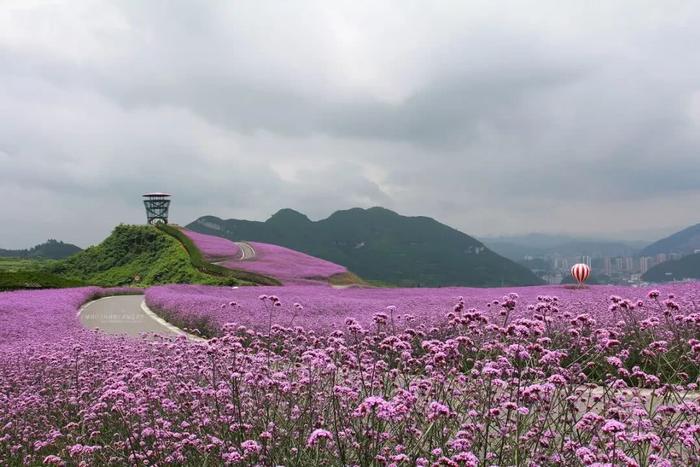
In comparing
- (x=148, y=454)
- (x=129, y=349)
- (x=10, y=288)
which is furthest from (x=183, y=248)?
(x=148, y=454)

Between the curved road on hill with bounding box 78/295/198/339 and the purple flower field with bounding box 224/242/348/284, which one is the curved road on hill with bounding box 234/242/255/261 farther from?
the curved road on hill with bounding box 78/295/198/339

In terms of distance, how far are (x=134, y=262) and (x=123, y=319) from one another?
32.6m

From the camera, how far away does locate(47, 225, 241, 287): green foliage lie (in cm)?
4766

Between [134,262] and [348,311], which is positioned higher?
[134,262]

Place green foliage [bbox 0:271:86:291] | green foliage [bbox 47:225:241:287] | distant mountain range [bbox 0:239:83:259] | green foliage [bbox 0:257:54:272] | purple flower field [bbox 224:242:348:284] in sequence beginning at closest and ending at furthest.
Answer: green foliage [bbox 0:271:86:291] < green foliage [bbox 47:225:241:287] < purple flower field [bbox 224:242:348:284] < green foliage [bbox 0:257:54:272] < distant mountain range [bbox 0:239:83:259]

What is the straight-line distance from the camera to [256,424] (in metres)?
5.42

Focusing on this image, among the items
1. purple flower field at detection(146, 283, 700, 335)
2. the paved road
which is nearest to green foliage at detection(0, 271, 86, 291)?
the paved road

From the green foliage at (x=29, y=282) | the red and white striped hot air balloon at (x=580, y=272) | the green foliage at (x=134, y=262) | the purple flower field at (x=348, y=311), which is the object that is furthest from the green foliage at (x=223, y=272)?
the red and white striped hot air balloon at (x=580, y=272)

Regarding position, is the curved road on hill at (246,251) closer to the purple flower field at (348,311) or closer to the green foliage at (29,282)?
the green foliage at (29,282)

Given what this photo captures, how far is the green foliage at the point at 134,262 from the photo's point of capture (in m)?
47.7

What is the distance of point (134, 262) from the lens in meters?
53.4

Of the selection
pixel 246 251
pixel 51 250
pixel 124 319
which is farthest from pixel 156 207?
pixel 51 250

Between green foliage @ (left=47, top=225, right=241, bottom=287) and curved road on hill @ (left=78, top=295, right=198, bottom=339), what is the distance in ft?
49.8

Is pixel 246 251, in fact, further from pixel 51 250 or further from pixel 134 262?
pixel 51 250
